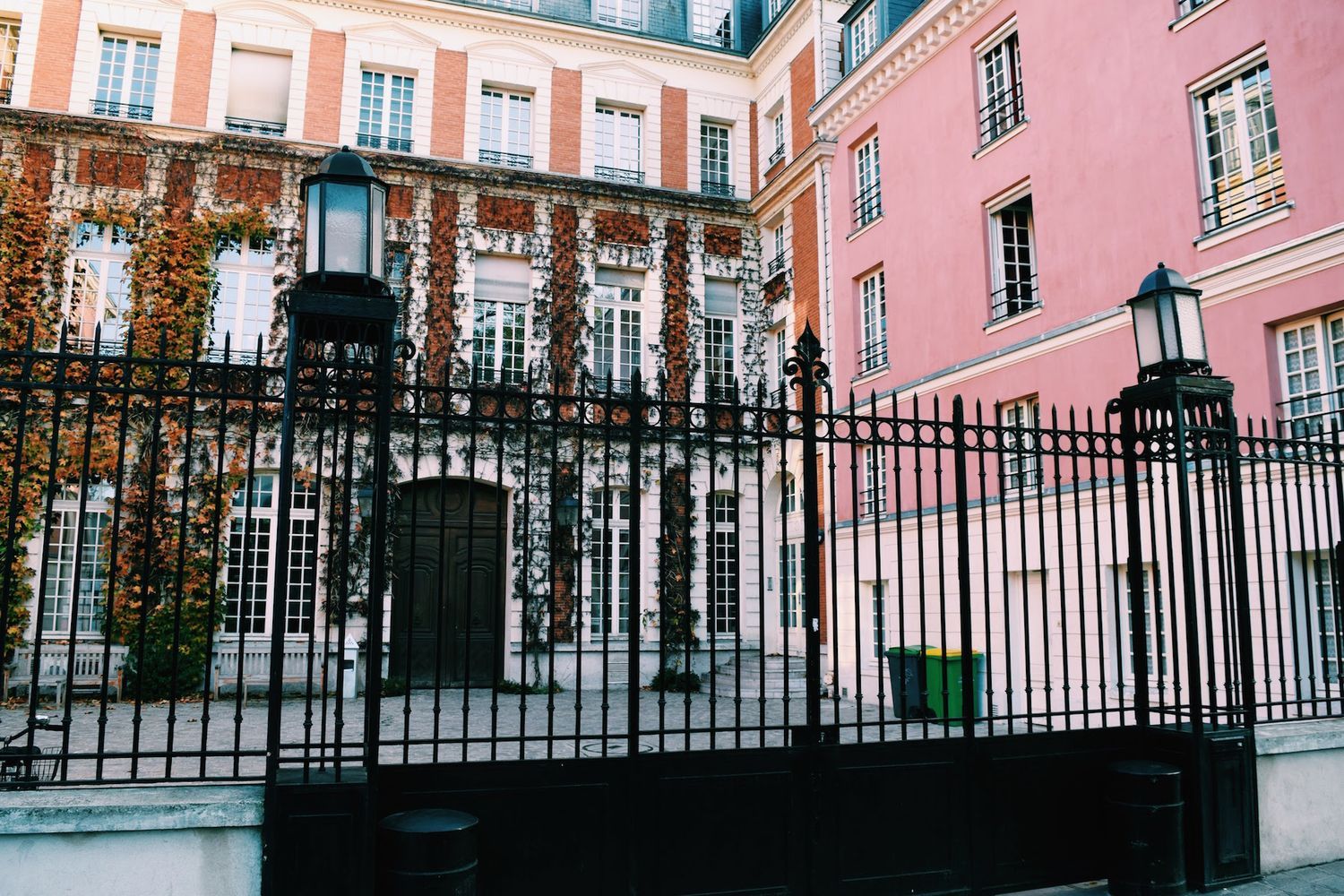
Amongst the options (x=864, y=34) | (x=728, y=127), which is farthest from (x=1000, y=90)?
(x=728, y=127)

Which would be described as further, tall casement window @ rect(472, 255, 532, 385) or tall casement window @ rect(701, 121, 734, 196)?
tall casement window @ rect(701, 121, 734, 196)

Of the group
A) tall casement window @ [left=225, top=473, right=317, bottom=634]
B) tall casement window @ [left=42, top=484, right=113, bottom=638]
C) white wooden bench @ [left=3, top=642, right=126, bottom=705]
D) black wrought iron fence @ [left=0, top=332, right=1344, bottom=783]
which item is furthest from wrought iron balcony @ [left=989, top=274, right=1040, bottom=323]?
tall casement window @ [left=42, top=484, right=113, bottom=638]

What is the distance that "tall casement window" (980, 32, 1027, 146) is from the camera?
13609 millimetres

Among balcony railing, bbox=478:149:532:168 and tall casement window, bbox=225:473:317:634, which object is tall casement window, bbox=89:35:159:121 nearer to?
balcony railing, bbox=478:149:532:168

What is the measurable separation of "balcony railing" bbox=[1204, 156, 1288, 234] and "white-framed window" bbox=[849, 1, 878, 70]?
7436 millimetres

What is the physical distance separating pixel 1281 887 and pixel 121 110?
19426 millimetres

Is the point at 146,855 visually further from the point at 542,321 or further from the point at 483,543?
the point at 542,321

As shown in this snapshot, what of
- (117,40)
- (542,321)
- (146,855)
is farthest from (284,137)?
(146,855)

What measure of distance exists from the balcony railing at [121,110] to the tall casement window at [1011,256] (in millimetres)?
14560

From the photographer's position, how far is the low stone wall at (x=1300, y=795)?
609 centimetres

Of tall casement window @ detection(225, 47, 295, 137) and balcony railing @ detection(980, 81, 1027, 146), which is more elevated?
tall casement window @ detection(225, 47, 295, 137)

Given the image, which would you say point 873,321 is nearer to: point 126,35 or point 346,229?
point 346,229

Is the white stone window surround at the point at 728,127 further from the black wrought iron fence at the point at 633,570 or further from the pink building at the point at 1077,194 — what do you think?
the black wrought iron fence at the point at 633,570

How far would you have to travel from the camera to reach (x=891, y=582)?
14.1 m
